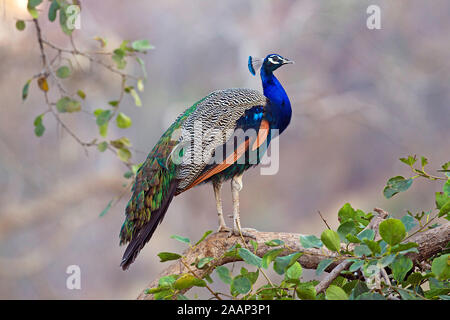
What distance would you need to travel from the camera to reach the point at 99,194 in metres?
5.14

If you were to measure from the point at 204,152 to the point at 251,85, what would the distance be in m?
3.55

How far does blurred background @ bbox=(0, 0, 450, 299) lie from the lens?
5551 mm

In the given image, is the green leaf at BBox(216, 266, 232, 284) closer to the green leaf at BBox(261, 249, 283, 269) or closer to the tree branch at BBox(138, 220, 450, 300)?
the green leaf at BBox(261, 249, 283, 269)

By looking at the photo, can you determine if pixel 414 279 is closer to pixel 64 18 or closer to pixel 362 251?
pixel 362 251

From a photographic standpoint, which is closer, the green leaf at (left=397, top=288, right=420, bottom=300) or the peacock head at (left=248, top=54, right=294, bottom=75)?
the green leaf at (left=397, top=288, right=420, bottom=300)

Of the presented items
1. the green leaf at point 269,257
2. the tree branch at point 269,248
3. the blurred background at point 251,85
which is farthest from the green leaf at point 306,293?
the blurred background at point 251,85

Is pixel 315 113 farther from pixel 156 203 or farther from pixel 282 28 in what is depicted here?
pixel 156 203

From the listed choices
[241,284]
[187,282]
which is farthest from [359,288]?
[187,282]

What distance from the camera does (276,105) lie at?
200 centimetres

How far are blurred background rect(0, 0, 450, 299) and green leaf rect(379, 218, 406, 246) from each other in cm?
447

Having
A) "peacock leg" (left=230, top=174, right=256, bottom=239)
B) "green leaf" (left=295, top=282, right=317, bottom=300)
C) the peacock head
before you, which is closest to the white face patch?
the peacock head

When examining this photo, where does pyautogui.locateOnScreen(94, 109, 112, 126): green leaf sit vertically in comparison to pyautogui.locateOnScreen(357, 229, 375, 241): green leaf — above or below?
above

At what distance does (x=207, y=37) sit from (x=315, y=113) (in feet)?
4.37
